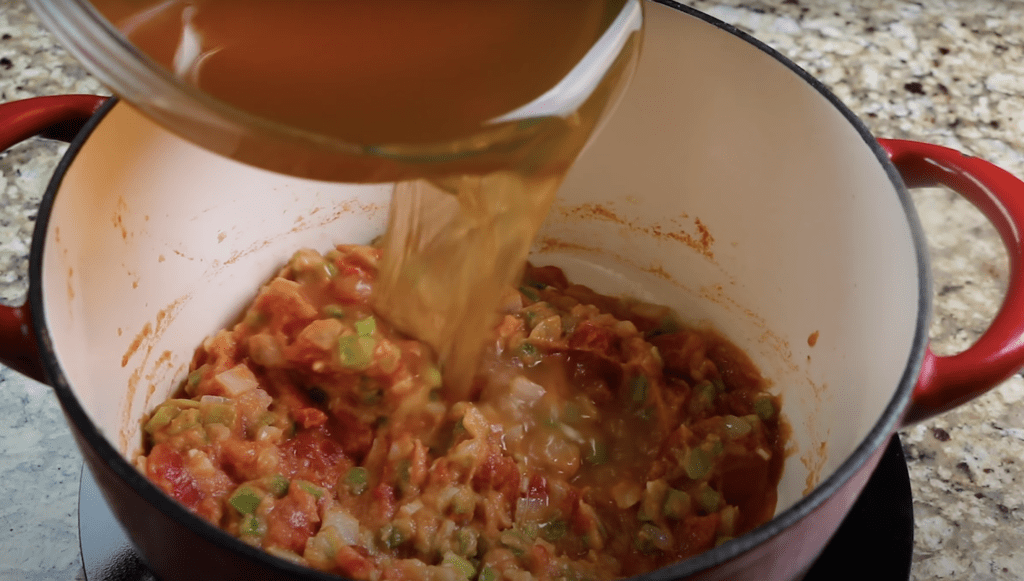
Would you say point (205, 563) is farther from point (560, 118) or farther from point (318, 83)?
point (560, 118)

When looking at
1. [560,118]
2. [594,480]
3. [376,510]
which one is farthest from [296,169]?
[594,480]

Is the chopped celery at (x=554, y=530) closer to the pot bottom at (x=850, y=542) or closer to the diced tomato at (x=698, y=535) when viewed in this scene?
the diced tomato at (x=698, y=535)

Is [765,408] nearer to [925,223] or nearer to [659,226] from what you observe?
[659,226]

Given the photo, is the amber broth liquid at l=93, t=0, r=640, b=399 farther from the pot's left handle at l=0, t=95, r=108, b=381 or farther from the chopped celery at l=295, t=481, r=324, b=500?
the chopped celery at l=295, t=481, r=324, b=500

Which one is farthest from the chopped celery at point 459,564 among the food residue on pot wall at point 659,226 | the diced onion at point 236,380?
Result: the food residue on pot wall at point 659,226

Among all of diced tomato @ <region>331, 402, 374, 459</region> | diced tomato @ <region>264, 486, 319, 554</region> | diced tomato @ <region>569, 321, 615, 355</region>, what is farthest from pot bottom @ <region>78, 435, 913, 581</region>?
diced tomato @ <region>569, 321, 615, 355</region>

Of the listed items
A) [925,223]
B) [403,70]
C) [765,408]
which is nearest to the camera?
[403,70]

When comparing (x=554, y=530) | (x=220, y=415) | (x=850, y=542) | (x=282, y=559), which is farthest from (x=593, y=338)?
(x=282, y=559)
